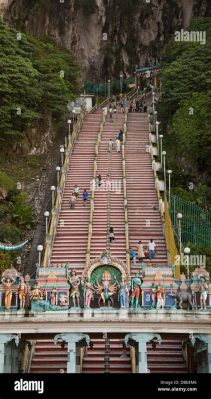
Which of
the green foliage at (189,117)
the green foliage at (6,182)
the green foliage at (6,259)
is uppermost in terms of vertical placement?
the green foliage at (189,117)

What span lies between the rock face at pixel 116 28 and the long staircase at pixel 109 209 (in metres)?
19.2

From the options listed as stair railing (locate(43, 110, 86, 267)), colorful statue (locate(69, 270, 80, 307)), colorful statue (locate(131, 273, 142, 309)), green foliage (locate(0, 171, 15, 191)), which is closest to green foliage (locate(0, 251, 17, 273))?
stair railing (locate(43, 110, 86, 267))

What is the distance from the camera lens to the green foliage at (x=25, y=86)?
36.2m

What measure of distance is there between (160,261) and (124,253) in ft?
5.59

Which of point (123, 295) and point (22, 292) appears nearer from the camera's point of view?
point (123, 295)

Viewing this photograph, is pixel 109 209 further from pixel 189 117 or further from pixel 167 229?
pixel 189 117

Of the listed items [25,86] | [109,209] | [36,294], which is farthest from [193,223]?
[25,86]

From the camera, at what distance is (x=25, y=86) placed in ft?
121

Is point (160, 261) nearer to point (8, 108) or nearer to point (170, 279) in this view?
point (170, 279)

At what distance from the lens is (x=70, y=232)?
1204 inches

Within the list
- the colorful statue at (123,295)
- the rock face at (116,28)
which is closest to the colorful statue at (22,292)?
the colorful statue at (123,295)

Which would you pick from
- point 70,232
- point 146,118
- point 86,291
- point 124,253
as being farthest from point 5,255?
point 146,118

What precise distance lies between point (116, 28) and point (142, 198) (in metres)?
32.0

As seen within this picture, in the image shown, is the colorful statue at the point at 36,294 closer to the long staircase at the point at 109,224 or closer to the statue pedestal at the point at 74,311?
the statue pedestal at the point at 74,311
